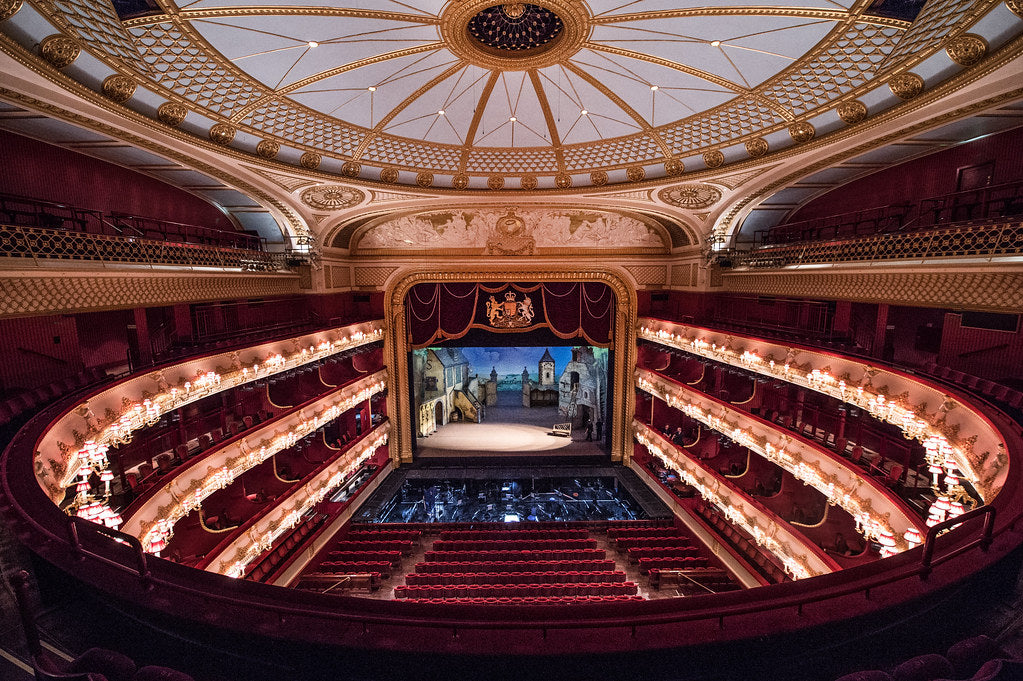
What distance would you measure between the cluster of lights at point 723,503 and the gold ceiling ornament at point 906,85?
7.97 metres

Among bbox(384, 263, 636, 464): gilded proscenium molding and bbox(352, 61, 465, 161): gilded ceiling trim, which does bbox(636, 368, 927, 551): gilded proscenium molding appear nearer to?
bbox(384, 263, 636, 464): gilded proscenium molding

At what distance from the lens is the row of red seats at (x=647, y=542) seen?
11297 millimetres

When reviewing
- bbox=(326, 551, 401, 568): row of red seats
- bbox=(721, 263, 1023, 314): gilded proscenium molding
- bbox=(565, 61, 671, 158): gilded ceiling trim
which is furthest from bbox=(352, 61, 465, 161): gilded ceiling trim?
bbox=(326, 551, 401, 568): row of red seats

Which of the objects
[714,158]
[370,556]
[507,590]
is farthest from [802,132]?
[370,556]

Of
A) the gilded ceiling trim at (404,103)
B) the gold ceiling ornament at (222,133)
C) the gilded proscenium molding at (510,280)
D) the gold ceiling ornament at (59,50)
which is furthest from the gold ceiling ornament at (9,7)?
the gilded proscenium molding at (510,280)

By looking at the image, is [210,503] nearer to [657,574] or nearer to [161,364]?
[161,364]

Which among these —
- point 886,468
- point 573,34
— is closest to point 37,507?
point 573,34

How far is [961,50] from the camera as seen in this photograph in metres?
5.28

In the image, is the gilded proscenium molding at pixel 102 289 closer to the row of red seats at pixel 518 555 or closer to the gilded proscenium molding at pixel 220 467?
the gilded proscenium molding at pixel 220 467

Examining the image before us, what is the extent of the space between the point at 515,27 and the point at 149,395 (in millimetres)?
8884

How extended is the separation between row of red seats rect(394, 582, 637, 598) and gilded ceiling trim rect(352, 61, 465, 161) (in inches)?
401

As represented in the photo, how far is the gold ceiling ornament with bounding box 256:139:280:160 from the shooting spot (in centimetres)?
848

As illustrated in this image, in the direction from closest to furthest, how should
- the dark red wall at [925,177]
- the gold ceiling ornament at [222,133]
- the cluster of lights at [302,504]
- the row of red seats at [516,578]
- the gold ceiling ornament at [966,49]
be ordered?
1. the gold ceiling ornament at [966,49]
2. the dark red wall at [925,177]
3. the gold ceiling ornament at [222,133]
4. the cluster of lights at [302,504]
5. the row of red seats at [516,578]

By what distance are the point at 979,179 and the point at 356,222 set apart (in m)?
15.8
